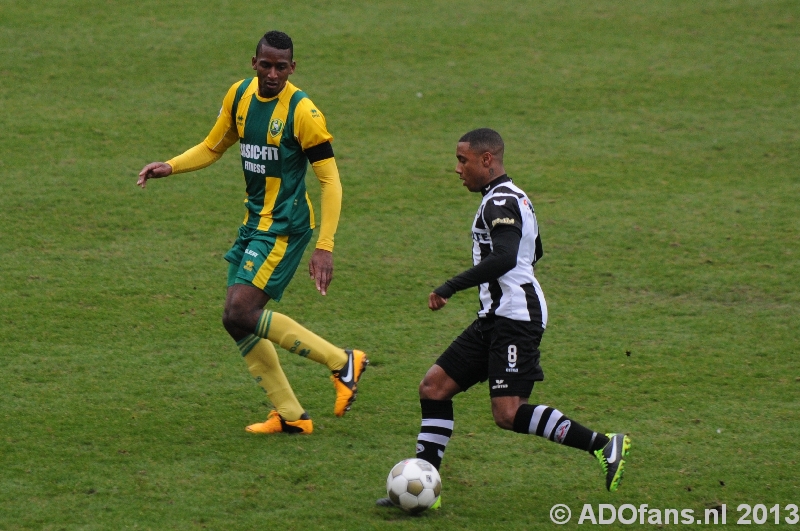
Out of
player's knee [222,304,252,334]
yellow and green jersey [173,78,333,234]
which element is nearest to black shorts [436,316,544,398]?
player's knee [222,304,252,334]

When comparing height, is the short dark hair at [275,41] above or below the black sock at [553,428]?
above

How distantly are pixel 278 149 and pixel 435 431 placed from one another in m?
1.91

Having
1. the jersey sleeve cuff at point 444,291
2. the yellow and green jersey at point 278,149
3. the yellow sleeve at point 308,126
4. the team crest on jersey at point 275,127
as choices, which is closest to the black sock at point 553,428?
the jersey sleeve cuff at point 444,291

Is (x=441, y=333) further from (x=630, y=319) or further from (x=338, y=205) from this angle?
(x=338, y=205)

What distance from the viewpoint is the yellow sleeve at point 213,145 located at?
242 inches

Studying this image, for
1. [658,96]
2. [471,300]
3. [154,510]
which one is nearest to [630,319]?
[471,300]

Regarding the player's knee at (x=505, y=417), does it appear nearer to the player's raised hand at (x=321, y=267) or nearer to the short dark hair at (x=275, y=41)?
the player's raised hand at (x=321, y=267)

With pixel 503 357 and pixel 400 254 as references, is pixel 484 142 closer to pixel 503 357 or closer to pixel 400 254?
pixel 503 357

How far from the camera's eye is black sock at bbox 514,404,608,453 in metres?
5.05

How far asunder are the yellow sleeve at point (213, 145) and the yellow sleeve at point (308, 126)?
1.70 feet

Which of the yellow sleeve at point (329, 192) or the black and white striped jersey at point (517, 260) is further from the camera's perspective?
the yellow sleeve at point (329, 192)

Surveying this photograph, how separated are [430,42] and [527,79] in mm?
1615

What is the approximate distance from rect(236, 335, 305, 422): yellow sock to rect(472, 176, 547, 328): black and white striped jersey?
141cm

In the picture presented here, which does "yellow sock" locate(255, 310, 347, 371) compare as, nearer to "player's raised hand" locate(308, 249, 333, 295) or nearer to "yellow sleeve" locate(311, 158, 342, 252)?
"player's raised hand" locate(308, 249, 333, 295)
